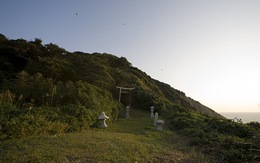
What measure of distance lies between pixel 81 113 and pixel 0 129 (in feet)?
12.0

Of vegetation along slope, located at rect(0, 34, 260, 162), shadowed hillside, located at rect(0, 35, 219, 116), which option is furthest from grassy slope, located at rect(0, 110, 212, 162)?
shadowed hillside, located at rect(0, 35, 219, 116)

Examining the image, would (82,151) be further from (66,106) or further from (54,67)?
(54,67)

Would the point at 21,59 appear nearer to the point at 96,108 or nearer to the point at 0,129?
the point at 96,108

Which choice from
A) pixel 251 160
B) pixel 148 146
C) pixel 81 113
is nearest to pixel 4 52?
pixel 81 113

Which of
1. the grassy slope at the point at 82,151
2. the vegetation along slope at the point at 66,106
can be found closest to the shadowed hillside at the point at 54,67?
the vegetation along slope at the point at 66,106

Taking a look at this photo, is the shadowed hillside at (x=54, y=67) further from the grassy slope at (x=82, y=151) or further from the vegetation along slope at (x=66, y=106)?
the grassy slope at (x=82, y=151)

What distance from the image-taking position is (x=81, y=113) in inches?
380

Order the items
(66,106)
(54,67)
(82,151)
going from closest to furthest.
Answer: (82,151) → (66,106) → (54,67)

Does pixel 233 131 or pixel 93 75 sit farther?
pixel 93 75

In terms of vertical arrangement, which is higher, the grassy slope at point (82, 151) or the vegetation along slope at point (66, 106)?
the vegetation along slope at point (66, 106)

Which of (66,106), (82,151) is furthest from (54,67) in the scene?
(82,151)

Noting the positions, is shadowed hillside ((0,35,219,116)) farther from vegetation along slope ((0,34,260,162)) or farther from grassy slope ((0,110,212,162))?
grassy slope ((0,110,212,162))

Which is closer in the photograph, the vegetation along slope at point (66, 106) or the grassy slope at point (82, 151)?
the grassy slope at point (82, 151)

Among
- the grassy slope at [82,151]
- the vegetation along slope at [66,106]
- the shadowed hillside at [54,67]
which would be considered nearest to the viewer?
the grassy slope at [82,151]
